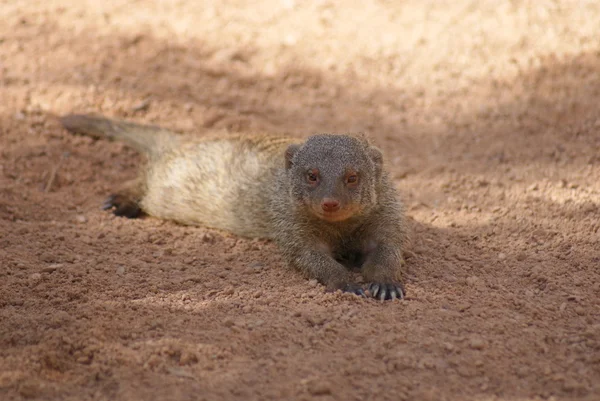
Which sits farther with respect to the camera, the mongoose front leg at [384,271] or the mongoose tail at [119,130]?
the mongoose tail at [119,130]

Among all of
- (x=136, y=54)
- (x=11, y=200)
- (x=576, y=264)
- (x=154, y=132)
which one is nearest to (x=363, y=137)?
(x=576, y=264)

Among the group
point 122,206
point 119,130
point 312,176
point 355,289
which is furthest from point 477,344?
point 119,130

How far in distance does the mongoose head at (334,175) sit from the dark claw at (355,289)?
37 centimetres

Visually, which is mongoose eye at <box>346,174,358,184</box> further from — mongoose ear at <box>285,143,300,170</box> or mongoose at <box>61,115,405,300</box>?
mongoose ear at <box>285,143,300,170</box>

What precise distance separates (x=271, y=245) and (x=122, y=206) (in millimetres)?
1181

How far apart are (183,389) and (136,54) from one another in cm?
407

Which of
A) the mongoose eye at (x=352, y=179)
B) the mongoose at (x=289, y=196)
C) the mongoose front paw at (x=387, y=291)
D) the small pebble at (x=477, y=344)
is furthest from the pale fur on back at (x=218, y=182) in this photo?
the small pebble at (x=477, y=344)

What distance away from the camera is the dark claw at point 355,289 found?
328 cm

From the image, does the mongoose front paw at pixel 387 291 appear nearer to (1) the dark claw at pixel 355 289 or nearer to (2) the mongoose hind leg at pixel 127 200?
(1) the dark claw at pixel 355 289

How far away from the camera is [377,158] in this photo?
12.5 feet

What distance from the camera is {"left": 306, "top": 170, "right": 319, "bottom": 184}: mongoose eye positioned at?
3547 millimetres

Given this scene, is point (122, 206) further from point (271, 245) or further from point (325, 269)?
point (325, 269)

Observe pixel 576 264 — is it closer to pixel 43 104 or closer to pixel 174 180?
pixel 174 180

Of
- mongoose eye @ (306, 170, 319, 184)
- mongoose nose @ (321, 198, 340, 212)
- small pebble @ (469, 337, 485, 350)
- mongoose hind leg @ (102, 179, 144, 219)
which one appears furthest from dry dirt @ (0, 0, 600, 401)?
mongoose eye @ (306, 170, 319, 184)
